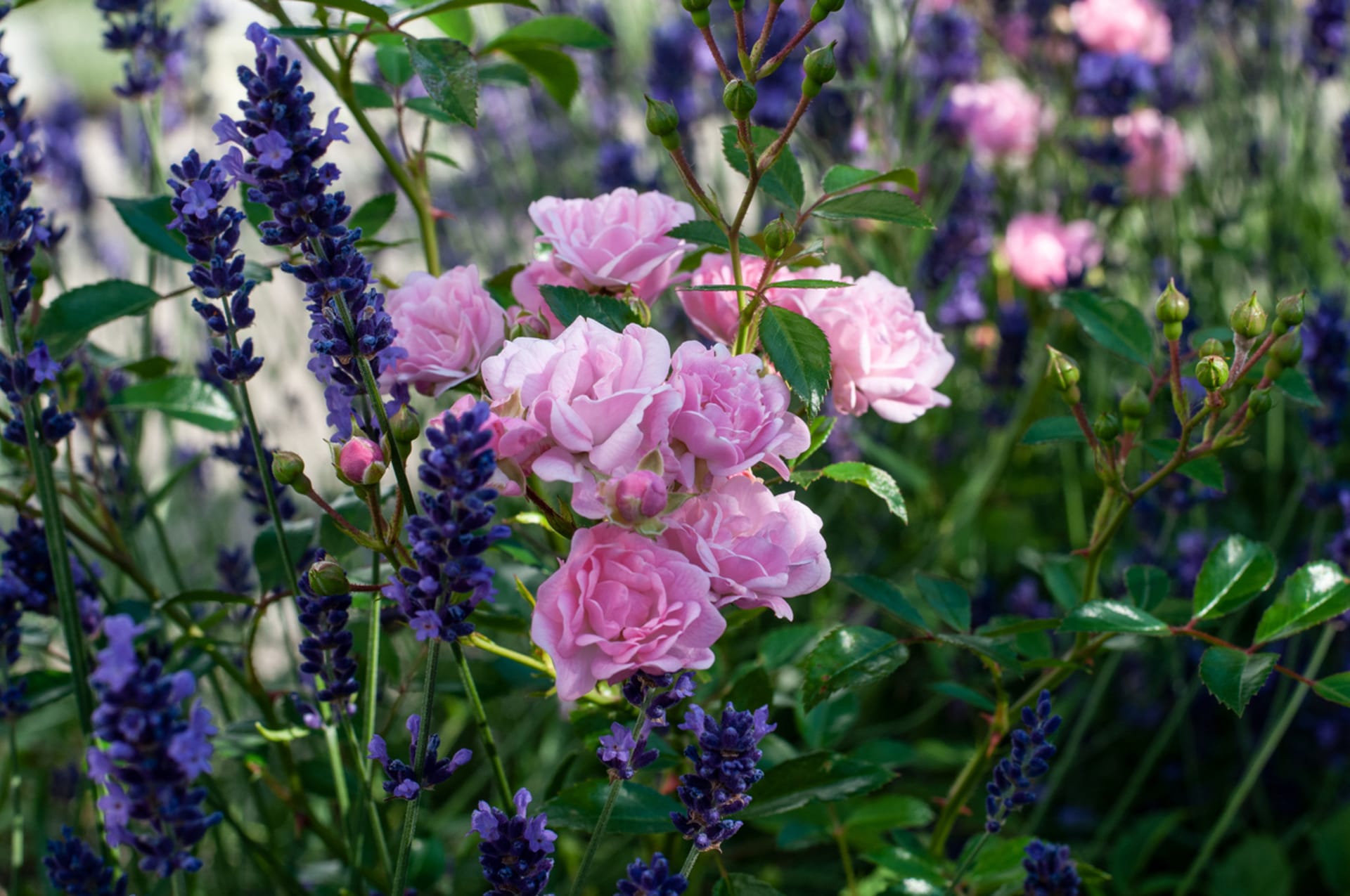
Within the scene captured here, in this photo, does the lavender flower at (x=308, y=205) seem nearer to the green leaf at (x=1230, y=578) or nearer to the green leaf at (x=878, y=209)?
the green leaf at (x=878, y=209)

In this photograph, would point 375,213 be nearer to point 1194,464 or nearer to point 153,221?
point 153,221

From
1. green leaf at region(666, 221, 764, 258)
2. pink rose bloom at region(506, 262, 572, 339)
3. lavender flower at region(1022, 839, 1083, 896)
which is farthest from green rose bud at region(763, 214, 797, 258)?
lavender flower at region(1022, 839, 1083, 896)

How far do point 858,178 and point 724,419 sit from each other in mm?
325

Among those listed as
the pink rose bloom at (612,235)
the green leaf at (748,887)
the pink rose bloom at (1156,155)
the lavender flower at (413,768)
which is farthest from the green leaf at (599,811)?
the pink rose bloom at (1156,155)

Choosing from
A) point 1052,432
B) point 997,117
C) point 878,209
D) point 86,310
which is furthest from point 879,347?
point 997,117

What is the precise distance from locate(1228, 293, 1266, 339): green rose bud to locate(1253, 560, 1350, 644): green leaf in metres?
0.22

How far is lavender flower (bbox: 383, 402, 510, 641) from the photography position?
0.55 metres

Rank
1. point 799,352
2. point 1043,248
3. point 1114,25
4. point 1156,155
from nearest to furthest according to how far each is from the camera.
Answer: point 799,352 < point 1043,248 < point 1114,25 < point 1156,155

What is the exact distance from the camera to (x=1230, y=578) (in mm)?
861

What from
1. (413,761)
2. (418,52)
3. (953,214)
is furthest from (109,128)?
(413,761)

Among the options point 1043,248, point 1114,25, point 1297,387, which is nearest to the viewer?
point 1297,387

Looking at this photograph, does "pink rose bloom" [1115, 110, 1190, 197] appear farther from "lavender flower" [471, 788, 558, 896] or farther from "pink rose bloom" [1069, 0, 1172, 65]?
"lavender flower" [471, 788, 558, 896]

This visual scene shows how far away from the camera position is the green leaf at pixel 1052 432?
0.89 m

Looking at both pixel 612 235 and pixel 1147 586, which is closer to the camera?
pixel 612 235
